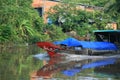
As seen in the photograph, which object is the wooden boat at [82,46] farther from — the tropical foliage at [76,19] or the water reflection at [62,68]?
the tropical foliage at [76,19]

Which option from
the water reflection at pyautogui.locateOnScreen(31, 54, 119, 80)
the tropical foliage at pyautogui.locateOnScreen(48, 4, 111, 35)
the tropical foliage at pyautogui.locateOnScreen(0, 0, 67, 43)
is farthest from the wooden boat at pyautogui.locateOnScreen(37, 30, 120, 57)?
the tropical foliage at pyautogui.locateOnScreen(48, 4, 111, 35)

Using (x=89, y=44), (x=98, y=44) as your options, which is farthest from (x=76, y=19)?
(x=89, y=44)

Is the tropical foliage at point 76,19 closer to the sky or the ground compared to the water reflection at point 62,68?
closer to the ground

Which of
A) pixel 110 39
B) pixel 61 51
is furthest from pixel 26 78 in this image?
pixel 110 39

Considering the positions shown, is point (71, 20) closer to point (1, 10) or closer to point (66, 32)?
point (66, 32)

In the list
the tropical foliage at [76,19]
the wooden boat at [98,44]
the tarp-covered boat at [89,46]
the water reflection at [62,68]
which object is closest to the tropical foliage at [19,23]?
the tropical foliage at [76,19]

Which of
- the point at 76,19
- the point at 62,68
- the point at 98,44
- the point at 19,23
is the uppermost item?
the point at 62,68

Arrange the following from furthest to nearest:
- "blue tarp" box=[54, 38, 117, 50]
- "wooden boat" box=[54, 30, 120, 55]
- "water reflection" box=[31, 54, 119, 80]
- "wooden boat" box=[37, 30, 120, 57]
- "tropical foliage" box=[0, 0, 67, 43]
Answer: "tropical foliage" box=[0, 0, 67, 43], "blue tarp" box=[54, 38, 117, 50], "wooden boat" box=[54, 30, 120, 55], "wooden boat" box=[37, 30, 120, 57], "water reflection" box=[31, 54, 119, 80]

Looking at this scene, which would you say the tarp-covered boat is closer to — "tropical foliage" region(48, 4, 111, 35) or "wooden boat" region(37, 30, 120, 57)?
"wooden boat" region(37, 30, 120, 57)

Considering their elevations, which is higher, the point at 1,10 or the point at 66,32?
the point at 1,10

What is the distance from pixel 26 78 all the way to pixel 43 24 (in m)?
37.7

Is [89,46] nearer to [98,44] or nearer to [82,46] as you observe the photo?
[82,46]

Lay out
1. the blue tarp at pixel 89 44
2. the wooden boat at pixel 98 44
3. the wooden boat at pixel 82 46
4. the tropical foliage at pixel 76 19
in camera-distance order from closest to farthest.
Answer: the wooden boat at pixel 82 46 < the wooden boat at pixel 98 44 < the blue tarp at pixel 89 44 < the tropical foliage at pixel 76 19

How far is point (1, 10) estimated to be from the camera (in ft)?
155
